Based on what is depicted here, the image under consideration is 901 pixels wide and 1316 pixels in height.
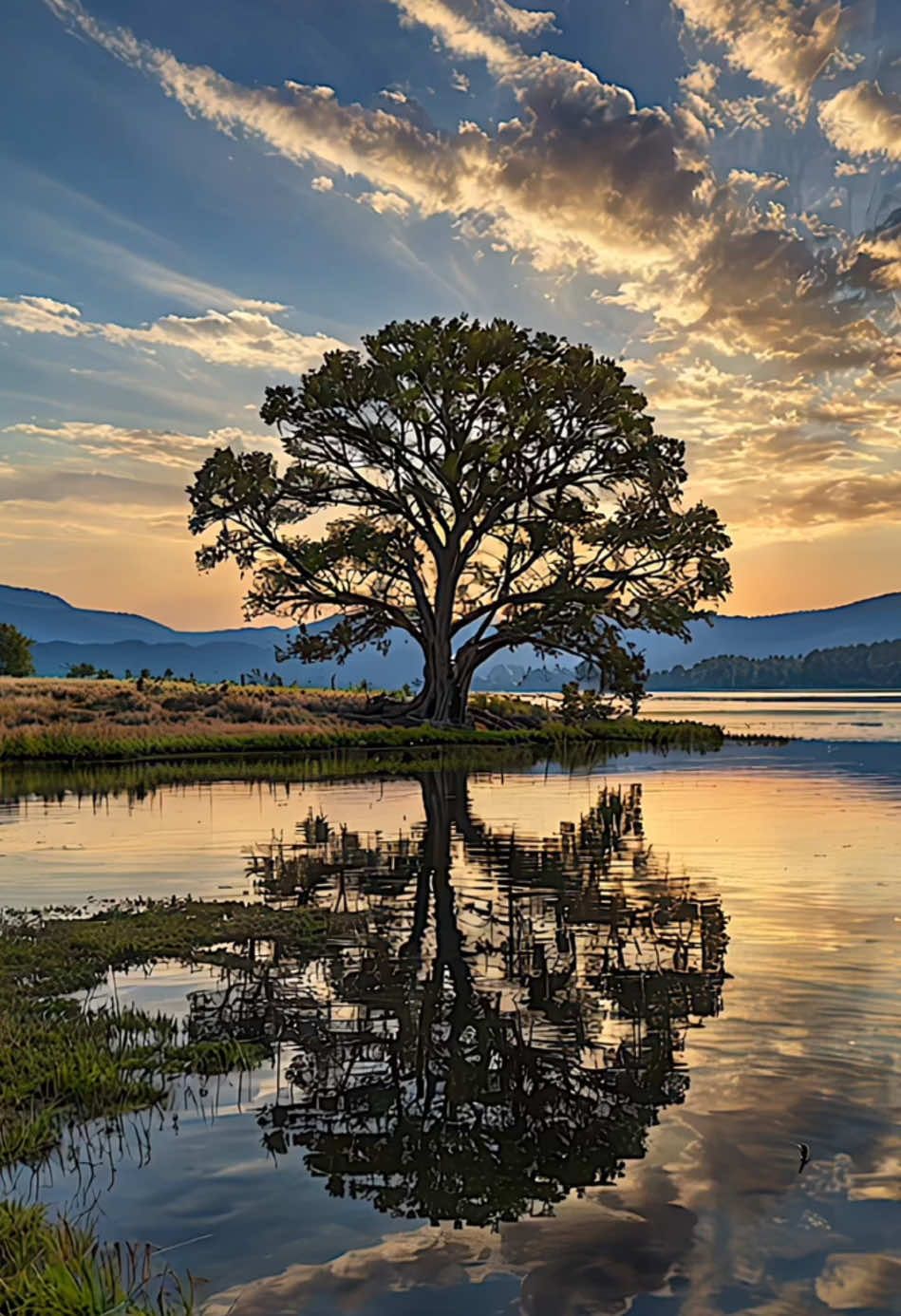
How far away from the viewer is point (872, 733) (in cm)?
6412

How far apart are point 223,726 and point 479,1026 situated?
41498mm

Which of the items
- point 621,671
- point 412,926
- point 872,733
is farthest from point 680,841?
point 872,733

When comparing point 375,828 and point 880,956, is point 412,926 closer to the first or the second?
point 880,956

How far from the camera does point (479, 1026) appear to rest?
29.3ft

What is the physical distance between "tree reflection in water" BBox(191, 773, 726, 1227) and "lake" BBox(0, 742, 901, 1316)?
0.03 m

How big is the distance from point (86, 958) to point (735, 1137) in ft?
22.8

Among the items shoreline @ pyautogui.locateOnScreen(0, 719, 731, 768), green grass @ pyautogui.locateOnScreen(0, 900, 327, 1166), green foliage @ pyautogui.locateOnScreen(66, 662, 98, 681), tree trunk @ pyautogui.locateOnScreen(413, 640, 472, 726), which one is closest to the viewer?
green grass @ pyautogui.locateOnScreen(0, 900, 327, 1166)

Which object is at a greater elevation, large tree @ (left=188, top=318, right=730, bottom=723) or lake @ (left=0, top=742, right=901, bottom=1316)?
large tree @ (left=188, top=318, right=730, bottom=723)

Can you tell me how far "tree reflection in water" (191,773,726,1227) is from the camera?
654 cm

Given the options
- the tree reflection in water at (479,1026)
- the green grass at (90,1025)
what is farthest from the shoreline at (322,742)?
the green grass at (90,1025)

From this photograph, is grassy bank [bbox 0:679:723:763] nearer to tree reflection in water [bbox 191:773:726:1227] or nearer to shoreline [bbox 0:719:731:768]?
shoreline [bbox 0:719:731:768]

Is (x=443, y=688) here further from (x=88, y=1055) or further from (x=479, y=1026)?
(x=88, y=1055)

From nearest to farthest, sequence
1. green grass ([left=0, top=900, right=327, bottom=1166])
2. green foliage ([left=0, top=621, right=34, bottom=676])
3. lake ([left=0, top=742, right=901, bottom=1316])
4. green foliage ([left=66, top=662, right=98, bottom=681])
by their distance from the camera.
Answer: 1. lake ([left=0, top=742, right=901, bottom=1316])
2. green grass ([left=0, top=900, right=327, bottom=1166])
3. green foliage ([left=66, top=662, right=98, bottom=681])
4. green foliage ([left=0, top=621, right=34, bottom=676])

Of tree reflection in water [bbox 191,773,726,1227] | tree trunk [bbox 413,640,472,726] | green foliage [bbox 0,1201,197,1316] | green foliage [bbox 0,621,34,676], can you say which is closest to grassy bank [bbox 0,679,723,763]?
tree trunk [bbox 413,640,472,726]
